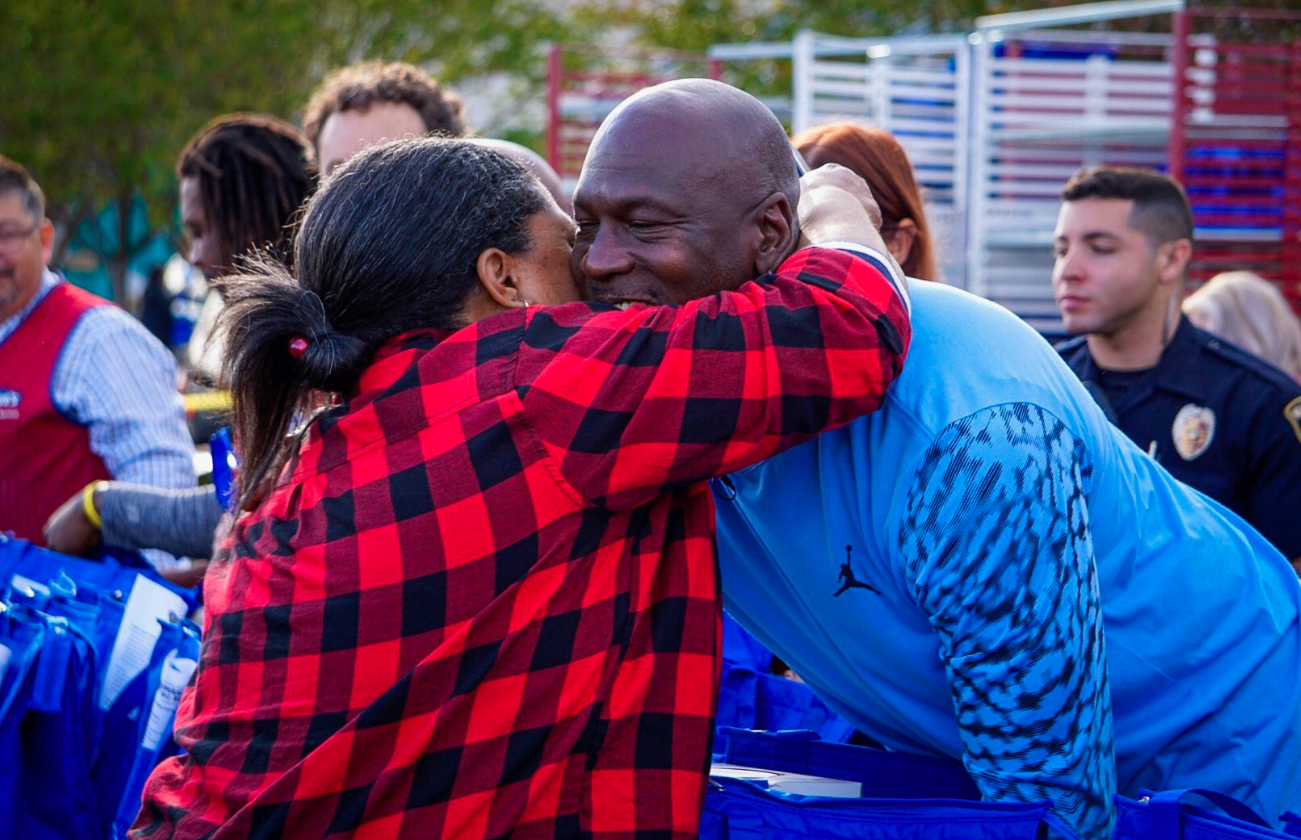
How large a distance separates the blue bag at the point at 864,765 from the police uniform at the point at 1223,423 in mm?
2153

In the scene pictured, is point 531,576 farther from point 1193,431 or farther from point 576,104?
point 576,104

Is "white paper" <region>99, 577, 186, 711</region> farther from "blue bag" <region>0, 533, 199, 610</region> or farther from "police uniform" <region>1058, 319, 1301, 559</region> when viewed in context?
"police uniform" <region>1058, 319, 1301, 559</region>

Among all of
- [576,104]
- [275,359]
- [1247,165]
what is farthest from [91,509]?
[1247,165]

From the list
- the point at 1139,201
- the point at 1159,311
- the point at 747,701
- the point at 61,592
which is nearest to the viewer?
the point at 747,701

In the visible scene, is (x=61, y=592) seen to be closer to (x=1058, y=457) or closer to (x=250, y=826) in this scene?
(x=250, y=826)

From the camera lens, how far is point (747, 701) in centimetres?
254

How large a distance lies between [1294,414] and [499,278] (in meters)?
2.92

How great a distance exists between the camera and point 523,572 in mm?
1653

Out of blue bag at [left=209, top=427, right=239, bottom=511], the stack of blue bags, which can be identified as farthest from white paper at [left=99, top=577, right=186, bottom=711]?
blue bag at [left=209, top=427, right=239, bottom=511]

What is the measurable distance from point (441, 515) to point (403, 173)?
512 millimetres

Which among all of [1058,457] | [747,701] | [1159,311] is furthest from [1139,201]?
[1058,457]

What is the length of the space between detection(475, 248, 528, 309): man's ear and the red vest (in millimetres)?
2718

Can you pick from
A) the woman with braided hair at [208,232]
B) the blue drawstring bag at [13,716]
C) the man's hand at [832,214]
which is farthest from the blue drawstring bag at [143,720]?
the man's hand at [832,214]

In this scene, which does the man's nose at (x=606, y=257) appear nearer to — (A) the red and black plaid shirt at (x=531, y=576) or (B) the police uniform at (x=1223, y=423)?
(A) the red and black plaid shirt at (x=531, y=576)
